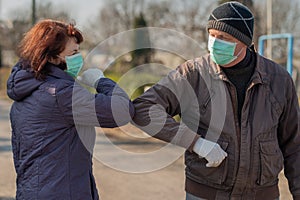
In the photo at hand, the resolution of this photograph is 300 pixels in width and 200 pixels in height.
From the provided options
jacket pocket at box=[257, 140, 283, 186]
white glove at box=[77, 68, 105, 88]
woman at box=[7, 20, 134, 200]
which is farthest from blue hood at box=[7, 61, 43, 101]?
jacket pocket at box=[257, 140, 283, 186]

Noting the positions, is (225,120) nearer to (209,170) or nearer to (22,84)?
(209,170)

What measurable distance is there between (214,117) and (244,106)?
0.52 ft

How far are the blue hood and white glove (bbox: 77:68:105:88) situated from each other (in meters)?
0.30

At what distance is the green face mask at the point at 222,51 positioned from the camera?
7.59ft

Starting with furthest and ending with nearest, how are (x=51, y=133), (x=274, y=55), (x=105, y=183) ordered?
(x=274, y=55) < (x=105, y=183) < (x=51, y=133)

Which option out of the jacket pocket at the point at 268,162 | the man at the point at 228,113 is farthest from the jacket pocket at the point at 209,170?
the jacket pocket at the point at 268,162

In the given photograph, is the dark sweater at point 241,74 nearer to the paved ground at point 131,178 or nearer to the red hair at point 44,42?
the red hair at point 44,42

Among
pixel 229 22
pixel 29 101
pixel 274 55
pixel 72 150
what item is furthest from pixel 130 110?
pixel 274 55

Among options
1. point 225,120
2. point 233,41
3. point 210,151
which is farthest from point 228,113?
point 233,41

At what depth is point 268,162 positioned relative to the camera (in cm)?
228

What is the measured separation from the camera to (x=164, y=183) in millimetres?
5992

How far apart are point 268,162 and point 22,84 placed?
1272 mm

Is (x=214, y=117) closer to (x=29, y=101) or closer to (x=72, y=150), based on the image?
(x=72, y=150)

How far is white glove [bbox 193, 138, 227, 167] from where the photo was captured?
7.08ft
